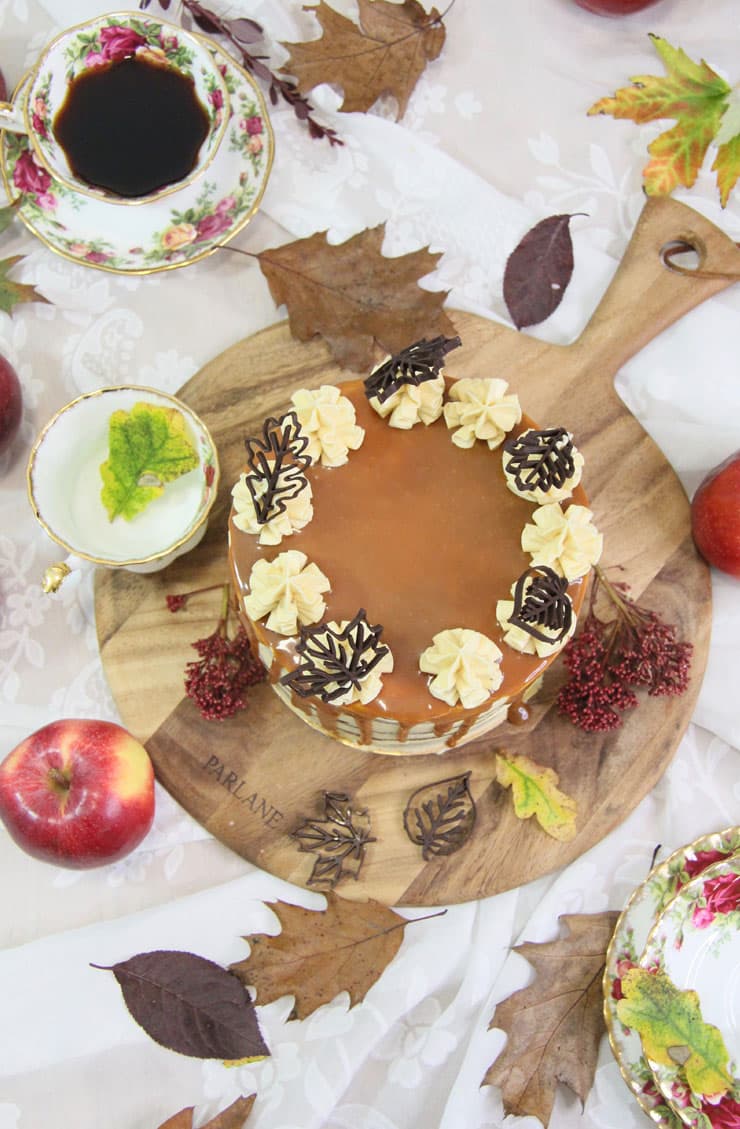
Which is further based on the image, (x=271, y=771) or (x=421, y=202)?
(x=421, y=202)

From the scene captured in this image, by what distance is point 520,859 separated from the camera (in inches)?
80.0

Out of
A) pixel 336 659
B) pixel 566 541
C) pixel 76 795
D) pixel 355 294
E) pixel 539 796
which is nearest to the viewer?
pixel 336 659

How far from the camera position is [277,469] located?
5.76 feet

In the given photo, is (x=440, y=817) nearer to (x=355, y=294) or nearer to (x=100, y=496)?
(x=100, y=496)

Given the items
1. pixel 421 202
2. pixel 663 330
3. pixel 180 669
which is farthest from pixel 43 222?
pixel 663 330

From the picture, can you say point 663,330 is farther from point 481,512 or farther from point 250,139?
point 250,139

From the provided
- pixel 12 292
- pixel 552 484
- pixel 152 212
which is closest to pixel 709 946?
pixel 552 484

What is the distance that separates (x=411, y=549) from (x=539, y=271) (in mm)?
842

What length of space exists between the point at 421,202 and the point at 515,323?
380 mm

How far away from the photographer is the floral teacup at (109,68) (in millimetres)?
2131

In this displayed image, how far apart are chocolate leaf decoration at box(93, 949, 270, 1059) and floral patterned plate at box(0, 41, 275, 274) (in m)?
1.49

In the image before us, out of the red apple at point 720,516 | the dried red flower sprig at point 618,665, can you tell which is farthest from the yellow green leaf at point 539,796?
the red apple at point 720,516

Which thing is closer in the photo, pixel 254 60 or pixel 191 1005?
pixel 191 1005

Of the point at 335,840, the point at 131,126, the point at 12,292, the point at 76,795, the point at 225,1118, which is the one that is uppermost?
the point at 131,126
